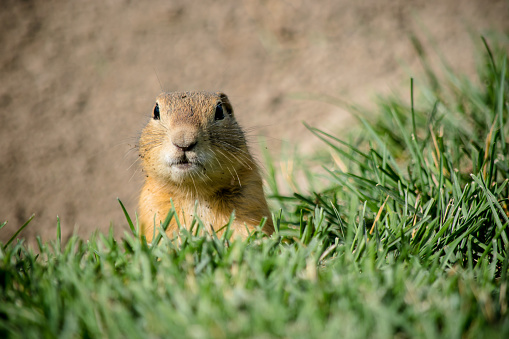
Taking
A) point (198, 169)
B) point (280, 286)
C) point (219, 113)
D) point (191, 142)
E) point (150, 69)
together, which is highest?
point (150, 69)

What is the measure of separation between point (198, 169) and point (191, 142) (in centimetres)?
15

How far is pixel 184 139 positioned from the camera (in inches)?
95.2

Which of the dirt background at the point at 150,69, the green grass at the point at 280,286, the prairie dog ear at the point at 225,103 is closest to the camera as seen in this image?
the green grass at the point at 280,286

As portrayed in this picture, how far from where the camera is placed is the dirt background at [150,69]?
4.44 m

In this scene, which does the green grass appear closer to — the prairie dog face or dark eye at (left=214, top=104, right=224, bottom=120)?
the prairie dog face

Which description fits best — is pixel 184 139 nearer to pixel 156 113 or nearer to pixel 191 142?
pixel 191 142

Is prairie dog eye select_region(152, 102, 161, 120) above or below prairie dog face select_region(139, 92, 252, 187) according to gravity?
above

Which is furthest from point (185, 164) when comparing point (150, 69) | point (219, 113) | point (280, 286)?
point (150, 69)

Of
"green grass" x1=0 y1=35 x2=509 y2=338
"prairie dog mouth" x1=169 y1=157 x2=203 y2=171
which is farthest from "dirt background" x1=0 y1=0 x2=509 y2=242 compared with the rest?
"green grass" x1=0 y1=35 x2=509 y2=338

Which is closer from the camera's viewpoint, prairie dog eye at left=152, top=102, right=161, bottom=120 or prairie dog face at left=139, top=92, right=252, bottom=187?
prairie dog face at left=139, top=92, right=252, bottom=187

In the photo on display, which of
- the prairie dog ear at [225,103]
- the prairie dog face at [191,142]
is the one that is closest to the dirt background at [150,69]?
the prairie dog ear at [225,103]

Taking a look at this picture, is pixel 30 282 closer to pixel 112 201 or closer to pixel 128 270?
pixel 128 270

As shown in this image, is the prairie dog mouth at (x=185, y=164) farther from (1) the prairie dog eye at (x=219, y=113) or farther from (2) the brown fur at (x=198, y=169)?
(1) the prairie dog eye at (x=219, y=113)

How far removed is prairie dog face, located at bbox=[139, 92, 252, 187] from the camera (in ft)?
8.04
